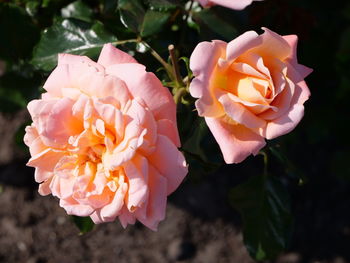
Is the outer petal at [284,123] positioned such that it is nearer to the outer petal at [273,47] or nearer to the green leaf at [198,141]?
the outer petal at [273,47]

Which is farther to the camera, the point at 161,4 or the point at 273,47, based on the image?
the point at 161,4

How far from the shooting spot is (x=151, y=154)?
0.71 meters

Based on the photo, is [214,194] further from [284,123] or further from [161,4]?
[284,123]

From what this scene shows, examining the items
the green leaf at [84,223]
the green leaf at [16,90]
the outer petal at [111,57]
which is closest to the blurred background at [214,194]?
the green leaf at [16,90]

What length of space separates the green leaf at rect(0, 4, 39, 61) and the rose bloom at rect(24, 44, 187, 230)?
0.47m

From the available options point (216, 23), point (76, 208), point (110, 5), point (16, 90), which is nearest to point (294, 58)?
point (216, 23)

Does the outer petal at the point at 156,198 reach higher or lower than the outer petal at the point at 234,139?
lower

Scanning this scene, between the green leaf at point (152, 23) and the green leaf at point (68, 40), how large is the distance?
0.07 m

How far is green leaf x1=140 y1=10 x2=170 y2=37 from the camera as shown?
992mm

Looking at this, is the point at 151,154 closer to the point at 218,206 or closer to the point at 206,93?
the point at 206,93

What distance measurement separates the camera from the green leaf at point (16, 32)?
1.17 meters

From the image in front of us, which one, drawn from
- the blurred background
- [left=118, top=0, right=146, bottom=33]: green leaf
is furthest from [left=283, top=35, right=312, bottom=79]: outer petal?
the blurred background

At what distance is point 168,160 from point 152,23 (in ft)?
1.23

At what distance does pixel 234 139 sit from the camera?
0.74 metres
